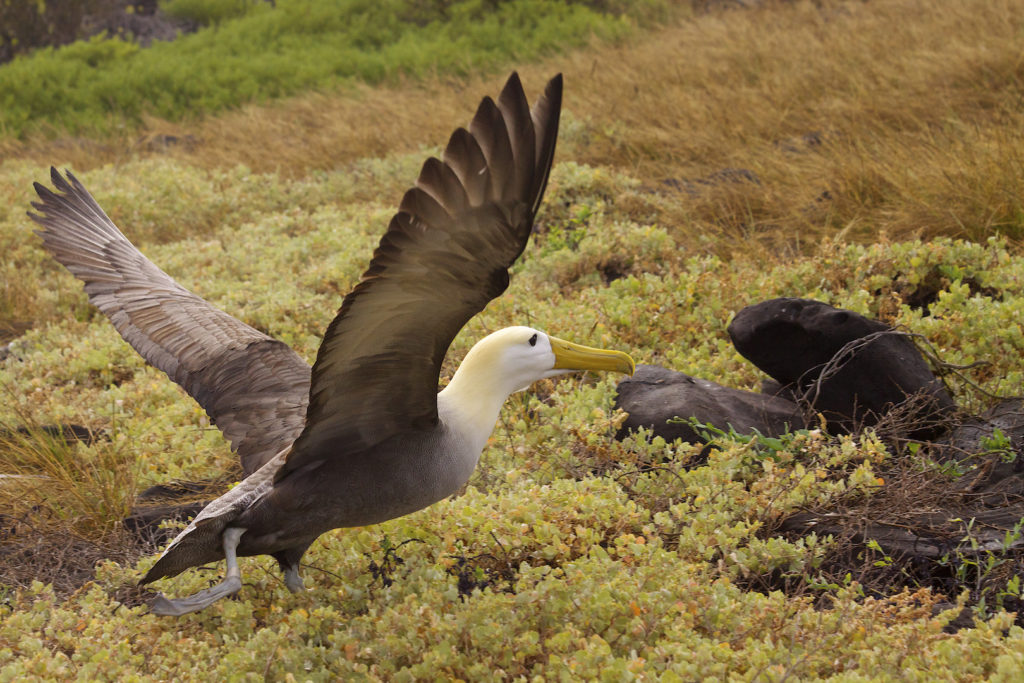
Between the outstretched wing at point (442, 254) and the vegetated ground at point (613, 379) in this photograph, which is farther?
the vegetated ground at point (613, 379)

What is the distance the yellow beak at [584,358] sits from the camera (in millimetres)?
3045

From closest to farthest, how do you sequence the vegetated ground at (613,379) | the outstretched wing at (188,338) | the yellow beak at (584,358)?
the vegetated ground at (613,379)
the yellow beak at (584,358)
the outstretched wing at (188,338)

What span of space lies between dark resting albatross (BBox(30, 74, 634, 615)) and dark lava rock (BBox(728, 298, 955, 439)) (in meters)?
1.16

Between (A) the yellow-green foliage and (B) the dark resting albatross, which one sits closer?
(B) the dark resting albatross

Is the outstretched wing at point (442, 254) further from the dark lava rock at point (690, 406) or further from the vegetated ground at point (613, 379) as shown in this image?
the dark lava rock at point (690, 406)

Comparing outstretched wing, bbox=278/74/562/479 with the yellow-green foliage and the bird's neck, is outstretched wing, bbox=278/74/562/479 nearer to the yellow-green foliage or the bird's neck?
the bird's neck

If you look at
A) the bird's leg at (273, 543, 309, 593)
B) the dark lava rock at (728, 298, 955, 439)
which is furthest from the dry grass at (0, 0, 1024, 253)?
the bird's leg at (273, 543, 309, 593)

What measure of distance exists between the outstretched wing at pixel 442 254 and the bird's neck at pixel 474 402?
29cm

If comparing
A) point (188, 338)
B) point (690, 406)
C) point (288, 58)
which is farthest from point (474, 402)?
point (288, 58)

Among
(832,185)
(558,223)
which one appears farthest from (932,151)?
(558,223)

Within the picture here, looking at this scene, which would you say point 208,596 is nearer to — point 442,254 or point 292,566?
point 292,566

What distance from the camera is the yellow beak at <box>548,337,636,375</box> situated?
3.04 metres

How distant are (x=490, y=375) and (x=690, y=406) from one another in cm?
113

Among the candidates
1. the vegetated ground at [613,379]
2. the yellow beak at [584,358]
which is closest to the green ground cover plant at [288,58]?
the vegetated ground at [613,379]
